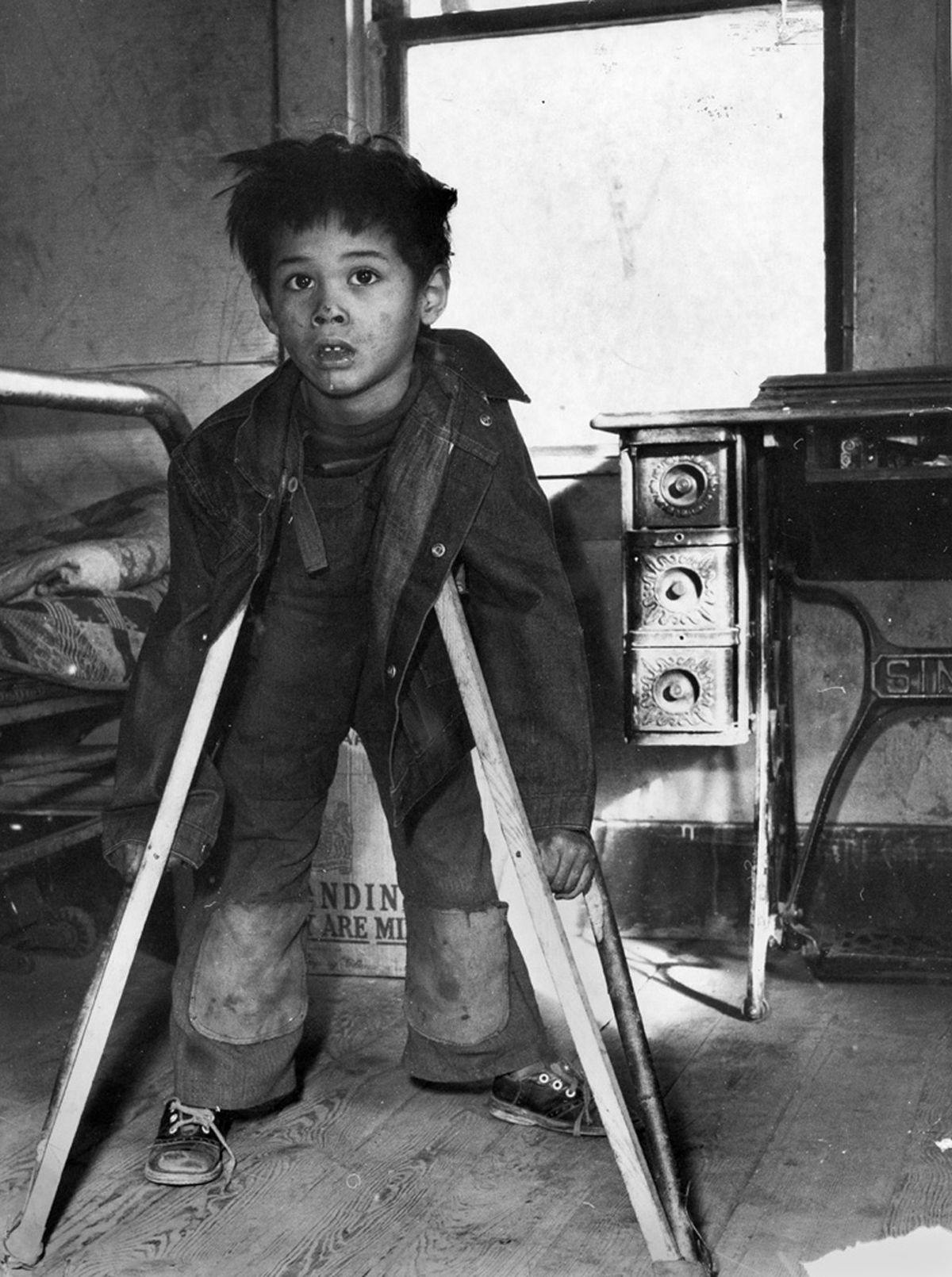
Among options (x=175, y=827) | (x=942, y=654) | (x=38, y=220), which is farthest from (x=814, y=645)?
(x=38, y=220)

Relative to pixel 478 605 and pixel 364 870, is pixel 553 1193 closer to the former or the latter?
pixel 478 605

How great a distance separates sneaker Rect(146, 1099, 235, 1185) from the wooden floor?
21mm

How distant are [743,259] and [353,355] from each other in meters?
1.59

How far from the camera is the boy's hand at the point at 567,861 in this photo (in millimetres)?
1886

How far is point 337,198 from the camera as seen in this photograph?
196 cm

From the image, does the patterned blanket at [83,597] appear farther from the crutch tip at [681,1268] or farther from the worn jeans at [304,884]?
the crutch tip at [681,1268]

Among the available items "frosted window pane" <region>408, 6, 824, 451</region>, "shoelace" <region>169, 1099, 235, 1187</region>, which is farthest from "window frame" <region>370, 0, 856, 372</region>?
"shoelace" <region>169, 1099, 235, 1187</region>

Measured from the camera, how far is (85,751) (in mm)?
3293

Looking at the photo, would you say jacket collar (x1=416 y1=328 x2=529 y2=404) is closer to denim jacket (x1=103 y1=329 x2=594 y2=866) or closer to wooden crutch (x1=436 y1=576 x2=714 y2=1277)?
denim jacket (x1=103 y1=329 x2=594 y2=866)

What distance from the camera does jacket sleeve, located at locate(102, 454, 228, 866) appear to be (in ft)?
6.46

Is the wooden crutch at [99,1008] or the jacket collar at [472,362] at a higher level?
the jacket collar at [472,362]

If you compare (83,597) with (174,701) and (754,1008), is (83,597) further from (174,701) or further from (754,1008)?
(754,1008)

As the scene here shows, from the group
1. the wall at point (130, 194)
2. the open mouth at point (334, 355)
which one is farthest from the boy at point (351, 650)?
the wall at point (130, 194)

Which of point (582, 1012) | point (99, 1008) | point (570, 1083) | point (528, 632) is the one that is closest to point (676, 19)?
point (528, 632)
